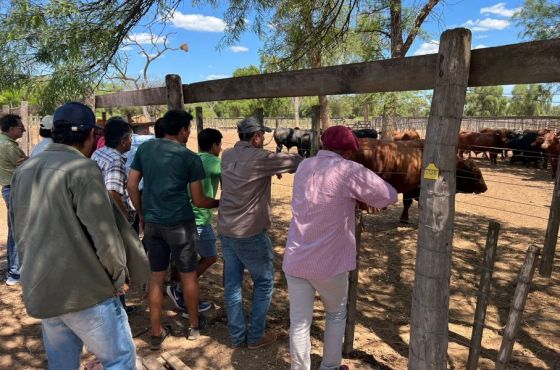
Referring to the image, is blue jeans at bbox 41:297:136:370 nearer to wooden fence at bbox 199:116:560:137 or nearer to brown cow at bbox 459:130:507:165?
brown cow at bbox 459:130:507:165

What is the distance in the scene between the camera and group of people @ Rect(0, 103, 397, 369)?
206 centimetres

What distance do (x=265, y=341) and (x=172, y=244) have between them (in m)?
1.11

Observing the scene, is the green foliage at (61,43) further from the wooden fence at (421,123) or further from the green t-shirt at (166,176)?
the wooden fence at (421,123)

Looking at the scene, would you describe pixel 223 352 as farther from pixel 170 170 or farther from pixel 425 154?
pixel 425 154

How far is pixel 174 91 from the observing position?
4504mm

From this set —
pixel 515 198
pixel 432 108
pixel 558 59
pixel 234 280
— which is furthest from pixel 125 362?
pixel 515 198

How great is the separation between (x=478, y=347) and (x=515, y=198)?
9.40 m

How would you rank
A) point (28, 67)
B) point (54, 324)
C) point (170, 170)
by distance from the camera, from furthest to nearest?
point (28, 67) → point (170, 170) → point (54, 324)

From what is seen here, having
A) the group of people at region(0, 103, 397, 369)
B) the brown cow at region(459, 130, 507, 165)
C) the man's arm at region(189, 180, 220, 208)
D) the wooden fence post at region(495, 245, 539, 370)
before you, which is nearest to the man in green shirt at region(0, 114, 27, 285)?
the group of people at region(0, 103, 397, 369)

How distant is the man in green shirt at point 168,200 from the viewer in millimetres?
3355

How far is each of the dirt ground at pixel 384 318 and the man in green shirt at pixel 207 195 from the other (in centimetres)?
21

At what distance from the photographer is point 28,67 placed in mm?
4328

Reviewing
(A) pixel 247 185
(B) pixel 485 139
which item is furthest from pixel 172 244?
(B) pixel 485 139

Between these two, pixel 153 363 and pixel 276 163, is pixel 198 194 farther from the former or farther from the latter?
pixel 153 363
